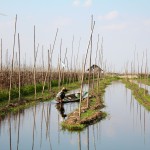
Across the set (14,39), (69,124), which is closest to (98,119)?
(69,124)

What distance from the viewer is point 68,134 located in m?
13.4

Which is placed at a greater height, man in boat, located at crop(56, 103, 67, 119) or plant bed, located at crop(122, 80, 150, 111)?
plant bed, located at crop(122, 80, 150, 111)

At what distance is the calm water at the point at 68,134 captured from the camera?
38.3 feet

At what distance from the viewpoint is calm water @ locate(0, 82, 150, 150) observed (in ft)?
38.3

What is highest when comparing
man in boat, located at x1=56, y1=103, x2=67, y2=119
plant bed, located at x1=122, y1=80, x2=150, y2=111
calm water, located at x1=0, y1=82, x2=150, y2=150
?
plant bed, located at x1=122, y1=80, x2=150, y2=111

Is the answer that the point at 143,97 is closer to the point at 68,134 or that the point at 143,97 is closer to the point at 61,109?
the point at 61,109

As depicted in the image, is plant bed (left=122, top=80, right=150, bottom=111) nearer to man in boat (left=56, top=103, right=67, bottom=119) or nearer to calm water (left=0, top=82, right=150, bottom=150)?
calm water (left=0, top=82, right=150, bottom=150)

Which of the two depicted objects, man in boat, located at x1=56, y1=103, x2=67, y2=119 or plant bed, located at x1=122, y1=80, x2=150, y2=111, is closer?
man in boat, located at x1=56, y1=103, x2=67, y2=119

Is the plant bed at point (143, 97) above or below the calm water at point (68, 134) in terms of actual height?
above

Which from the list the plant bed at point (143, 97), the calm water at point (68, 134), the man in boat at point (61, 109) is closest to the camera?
A: the calm water at point (68, 134)

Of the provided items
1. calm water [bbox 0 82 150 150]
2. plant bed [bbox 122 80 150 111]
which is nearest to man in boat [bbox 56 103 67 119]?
calm water [bbox 0 82 150 150]

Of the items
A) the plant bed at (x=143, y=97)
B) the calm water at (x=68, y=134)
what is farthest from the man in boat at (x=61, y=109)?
the plant bed at (x=143, y=97)

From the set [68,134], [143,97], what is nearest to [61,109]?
[68,134]

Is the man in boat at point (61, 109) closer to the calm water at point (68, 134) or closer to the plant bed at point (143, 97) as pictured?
the calm water at point (68, 134)
